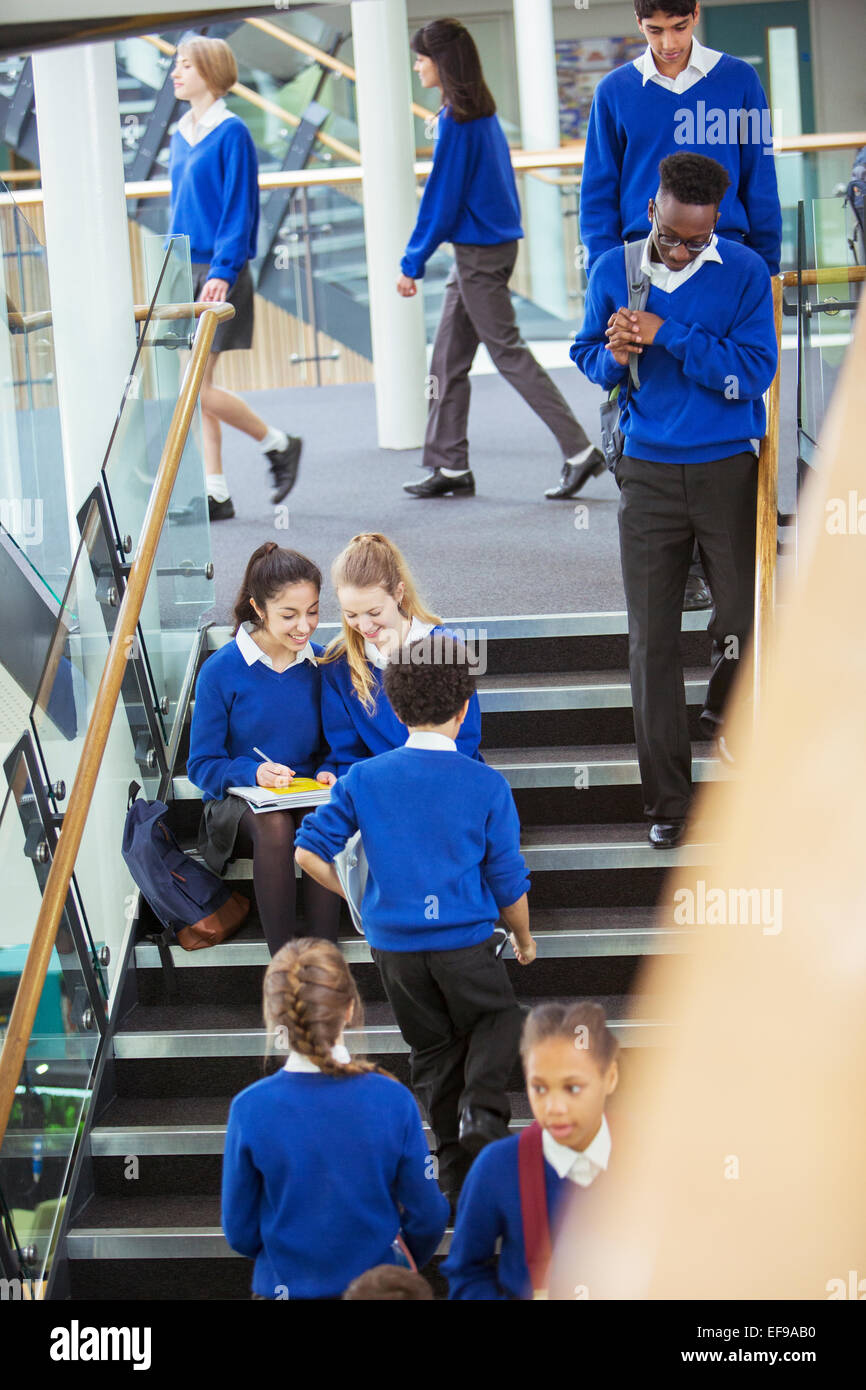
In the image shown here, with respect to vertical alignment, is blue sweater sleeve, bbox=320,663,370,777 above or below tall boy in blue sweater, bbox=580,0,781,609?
below

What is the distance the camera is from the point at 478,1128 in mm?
3078

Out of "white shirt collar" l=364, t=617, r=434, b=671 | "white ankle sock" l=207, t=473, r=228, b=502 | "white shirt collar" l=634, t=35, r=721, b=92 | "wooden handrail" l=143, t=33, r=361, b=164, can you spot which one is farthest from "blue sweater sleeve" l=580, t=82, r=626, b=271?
"wooden handrail" l=143, t=33, r=361, b=164

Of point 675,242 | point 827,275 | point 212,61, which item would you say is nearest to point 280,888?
point 675,242

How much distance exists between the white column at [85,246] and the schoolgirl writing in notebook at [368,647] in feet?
3.59

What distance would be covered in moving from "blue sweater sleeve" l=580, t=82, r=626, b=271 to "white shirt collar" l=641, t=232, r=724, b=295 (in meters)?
0.33

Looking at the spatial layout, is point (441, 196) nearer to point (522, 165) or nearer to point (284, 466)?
point (284, 466)

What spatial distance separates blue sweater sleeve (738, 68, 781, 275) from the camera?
3980 millimetres

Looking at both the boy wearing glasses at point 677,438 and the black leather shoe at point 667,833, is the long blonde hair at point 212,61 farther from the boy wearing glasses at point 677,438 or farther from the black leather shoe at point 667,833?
the black leather shoe at point 667,833

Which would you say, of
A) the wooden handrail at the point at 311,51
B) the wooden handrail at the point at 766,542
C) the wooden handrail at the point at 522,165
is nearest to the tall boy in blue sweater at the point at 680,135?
the wooden handrail at the point at 766,542

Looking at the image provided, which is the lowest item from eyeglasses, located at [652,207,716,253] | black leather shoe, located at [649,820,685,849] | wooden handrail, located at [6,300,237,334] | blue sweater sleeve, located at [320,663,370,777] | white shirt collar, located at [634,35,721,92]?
black leather shoe, located at [649,820,685,849]

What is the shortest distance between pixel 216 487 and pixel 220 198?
1.07 m

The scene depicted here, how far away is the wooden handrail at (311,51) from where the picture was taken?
11062 millimetres

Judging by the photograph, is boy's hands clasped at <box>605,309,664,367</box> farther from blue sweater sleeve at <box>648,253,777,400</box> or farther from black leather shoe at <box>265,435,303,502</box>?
black leather shoe at <box>265,435,303,502</box>

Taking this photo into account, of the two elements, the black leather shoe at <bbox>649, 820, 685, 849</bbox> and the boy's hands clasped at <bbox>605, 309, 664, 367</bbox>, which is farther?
the black leather shoe at <bbox>649, 820, 685, 849</bbox>
